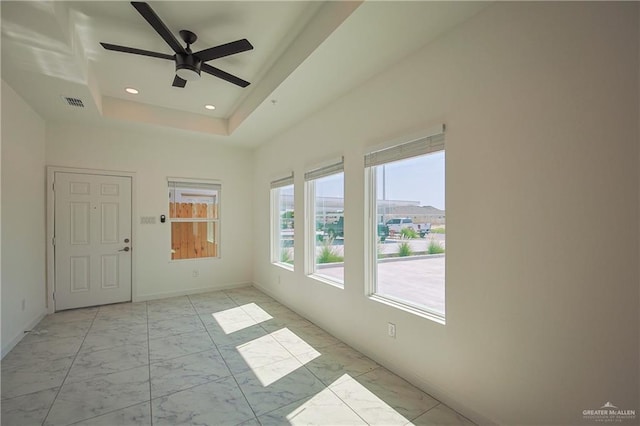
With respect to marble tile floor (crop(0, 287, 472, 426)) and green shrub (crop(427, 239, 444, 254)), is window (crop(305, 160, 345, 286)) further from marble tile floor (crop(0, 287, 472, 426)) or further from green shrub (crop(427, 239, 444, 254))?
green shrub (crop(427, 239, 444, 254))

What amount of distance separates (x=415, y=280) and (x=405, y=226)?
18.7 inches

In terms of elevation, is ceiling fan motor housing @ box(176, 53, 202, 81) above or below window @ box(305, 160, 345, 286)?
above

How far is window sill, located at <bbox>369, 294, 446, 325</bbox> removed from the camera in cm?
223

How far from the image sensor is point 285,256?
185 inches

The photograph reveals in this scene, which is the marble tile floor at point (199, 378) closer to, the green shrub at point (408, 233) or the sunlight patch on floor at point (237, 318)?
the sunlight patch on floor at point (237, 318)

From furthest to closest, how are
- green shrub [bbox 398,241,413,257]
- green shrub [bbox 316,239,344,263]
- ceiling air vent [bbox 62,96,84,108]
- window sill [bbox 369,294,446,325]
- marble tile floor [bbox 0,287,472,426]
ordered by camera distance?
green shrub [bbox 316,239,344,263]
ceiling air vent [bbox 62,96,84,108]
green shrub [bbox 398,241,413,257]
window sill [bbox 369,294,446,325]
marble tile floor [bbox 0,287,472,426]

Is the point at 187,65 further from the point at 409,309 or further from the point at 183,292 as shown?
the point at 183,292

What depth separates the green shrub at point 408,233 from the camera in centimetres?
253

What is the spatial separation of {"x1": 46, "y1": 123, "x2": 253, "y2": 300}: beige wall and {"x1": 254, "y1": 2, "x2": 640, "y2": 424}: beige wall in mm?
3698

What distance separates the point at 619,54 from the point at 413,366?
2293 millimetres

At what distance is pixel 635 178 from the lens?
1.31 m

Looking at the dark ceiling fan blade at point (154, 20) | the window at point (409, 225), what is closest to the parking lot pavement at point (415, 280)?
the window at point (409, 225)

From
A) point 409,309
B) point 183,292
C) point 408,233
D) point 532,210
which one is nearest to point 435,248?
point 408,233

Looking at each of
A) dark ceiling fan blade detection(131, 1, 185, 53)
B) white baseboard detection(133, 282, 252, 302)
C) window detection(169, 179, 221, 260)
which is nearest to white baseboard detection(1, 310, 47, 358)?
white baseboard detection(133, 282, 252, 302)
